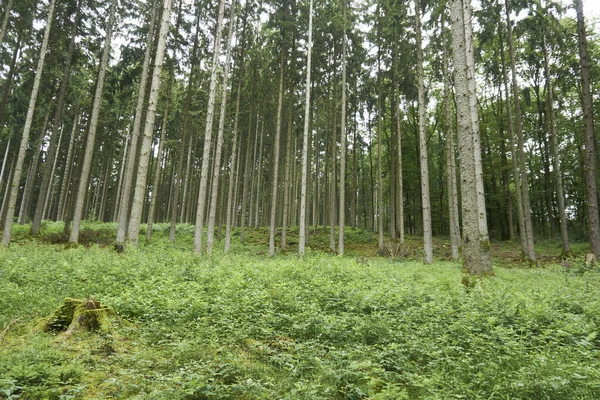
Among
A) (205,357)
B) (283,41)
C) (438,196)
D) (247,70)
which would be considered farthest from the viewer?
A: (438,196)

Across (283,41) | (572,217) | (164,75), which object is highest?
(283,41)

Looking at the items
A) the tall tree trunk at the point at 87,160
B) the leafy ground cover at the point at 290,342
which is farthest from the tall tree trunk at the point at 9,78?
the leafy ground cover at the point at 290,342

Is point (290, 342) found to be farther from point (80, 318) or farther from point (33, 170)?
point (33, 170)

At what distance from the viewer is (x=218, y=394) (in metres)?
2.88

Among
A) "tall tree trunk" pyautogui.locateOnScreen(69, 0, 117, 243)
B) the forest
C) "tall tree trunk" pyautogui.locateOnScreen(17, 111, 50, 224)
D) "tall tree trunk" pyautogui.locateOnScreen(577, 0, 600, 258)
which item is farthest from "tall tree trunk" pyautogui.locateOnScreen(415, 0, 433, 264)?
"tall tree trunk" pyautogui.locateOnScreen(17, 111, 50, 224)

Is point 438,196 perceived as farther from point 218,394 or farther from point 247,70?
point 218,394

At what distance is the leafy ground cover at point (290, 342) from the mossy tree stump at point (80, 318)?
0.61 feet

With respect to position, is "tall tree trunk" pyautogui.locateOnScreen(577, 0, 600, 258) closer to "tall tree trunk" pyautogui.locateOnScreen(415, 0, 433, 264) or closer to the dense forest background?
the dense forest background

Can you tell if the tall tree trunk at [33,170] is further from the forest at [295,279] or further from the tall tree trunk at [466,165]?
the tall tree trunk at [466,165]

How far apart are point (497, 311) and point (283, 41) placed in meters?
18.2

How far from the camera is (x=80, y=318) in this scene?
446 centimetres

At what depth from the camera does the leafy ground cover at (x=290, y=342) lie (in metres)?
3.04

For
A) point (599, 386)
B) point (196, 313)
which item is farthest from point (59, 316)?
point (599, 386)

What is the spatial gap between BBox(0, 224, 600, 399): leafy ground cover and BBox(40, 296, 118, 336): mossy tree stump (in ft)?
0.61
